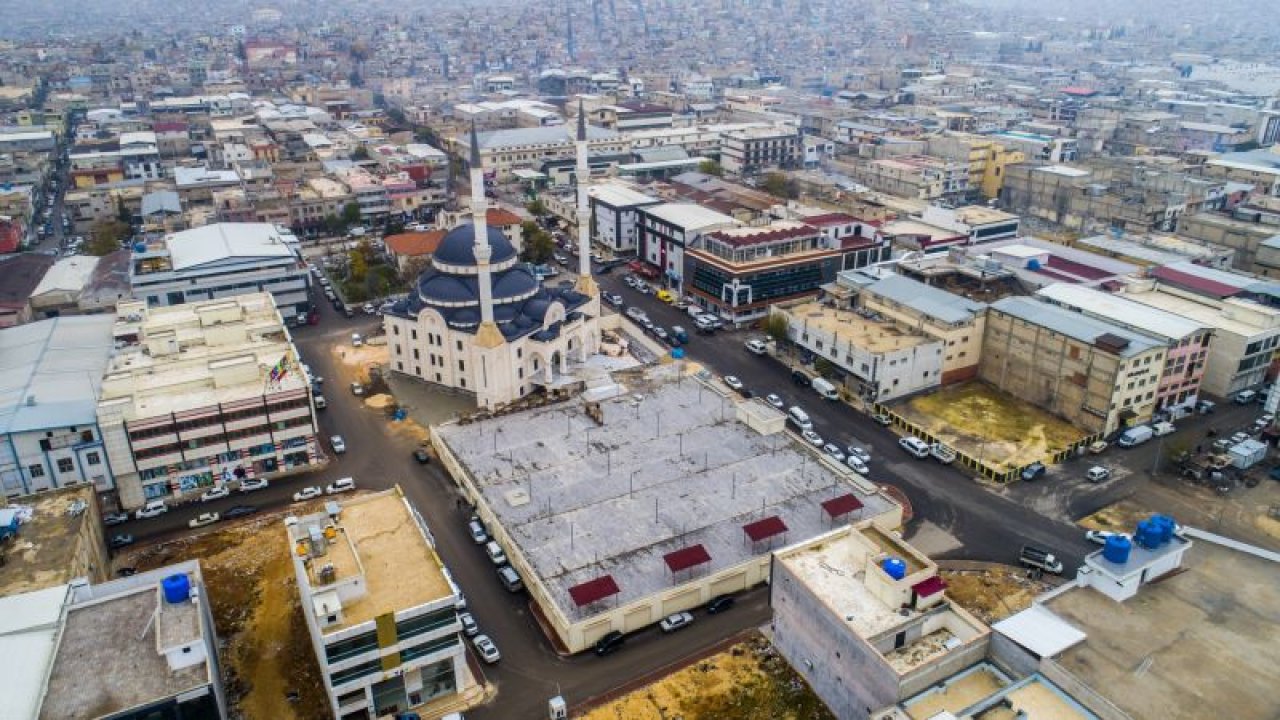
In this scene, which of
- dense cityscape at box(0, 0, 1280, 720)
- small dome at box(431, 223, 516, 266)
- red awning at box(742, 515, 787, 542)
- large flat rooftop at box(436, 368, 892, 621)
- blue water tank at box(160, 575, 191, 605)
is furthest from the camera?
small dome at box(431, 223, 516, 266)

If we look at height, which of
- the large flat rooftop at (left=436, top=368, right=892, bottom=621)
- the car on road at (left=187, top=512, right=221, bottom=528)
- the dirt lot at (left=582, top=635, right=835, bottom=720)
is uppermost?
the large flat rooftop at (left=436, top=368, right=892, bottom=621)

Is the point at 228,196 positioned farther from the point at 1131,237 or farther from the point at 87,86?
the point at 87,86

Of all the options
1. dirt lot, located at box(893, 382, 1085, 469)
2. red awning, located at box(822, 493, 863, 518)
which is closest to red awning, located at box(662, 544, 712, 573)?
red awning, located at box(822, 493, 863, 518)

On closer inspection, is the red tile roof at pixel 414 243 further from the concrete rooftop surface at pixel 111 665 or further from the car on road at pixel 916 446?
the concrete rooftop surface at pixel 111 665

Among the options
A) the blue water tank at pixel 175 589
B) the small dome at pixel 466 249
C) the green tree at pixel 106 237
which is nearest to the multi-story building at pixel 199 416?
the small dome at pixel 466 249

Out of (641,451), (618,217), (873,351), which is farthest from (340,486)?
(618,217)

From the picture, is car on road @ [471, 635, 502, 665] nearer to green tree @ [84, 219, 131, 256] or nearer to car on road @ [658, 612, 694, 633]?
car on road @ [658, 612, 694, 633]
